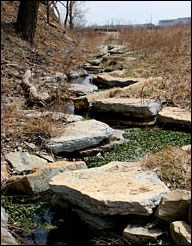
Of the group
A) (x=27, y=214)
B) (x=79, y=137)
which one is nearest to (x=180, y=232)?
(x=27, y=214)

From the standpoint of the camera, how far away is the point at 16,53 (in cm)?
787

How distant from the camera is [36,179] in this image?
3.51 m

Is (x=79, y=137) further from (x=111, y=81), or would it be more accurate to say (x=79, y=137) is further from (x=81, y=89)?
(x=111, y=81)

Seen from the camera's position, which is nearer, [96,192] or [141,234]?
[141,234]

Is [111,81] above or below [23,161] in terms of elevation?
above

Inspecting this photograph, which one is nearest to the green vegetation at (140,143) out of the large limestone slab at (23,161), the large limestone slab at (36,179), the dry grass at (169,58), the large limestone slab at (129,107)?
the large limestone slab at (129,107)

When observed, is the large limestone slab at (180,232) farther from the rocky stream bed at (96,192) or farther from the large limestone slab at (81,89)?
the large limestone slab at (81,89)

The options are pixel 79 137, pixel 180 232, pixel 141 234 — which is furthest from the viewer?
pixel 79 137

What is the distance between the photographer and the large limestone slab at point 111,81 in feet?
25.3

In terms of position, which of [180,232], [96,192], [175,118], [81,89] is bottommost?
[180,232]

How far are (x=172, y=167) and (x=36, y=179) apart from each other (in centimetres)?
102

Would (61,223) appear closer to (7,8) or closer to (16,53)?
(16,53)

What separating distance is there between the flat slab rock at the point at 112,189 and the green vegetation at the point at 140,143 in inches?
30.0

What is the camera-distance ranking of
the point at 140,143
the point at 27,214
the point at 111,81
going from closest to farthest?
the point at 27,214
the point at 140,143
the point at 111,81
